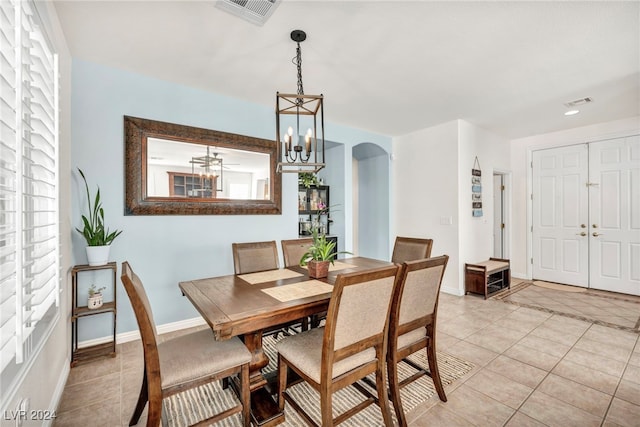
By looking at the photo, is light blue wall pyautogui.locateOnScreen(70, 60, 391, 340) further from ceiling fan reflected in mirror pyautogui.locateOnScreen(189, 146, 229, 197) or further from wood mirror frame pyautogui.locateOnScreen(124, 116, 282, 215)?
ceiling fan reflected in mirror pyautogui.locateOnScreen(189, 146, 229, 197)

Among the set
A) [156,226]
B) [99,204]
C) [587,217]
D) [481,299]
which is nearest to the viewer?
[99,204]

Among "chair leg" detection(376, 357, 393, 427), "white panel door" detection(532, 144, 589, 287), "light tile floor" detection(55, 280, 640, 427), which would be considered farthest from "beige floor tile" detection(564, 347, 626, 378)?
"white panel door" detection(532, 144, 589, 287)

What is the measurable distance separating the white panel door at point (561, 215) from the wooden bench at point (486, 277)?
3.65 ft

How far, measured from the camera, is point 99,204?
8.63 feet

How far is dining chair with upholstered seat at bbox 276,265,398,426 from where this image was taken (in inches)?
53.9

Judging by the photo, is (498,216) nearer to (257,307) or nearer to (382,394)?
(382,394)

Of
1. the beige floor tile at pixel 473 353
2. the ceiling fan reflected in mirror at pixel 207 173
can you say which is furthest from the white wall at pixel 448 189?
the ceiling fan reflected in mirror at pixel 207 173

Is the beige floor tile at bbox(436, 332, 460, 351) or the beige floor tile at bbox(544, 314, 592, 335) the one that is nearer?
the beige floor tile at bbox(436, 332, 460, 351)

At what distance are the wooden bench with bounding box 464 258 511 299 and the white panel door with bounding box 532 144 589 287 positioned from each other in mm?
1112

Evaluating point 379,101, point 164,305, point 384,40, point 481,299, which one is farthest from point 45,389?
point 481,299

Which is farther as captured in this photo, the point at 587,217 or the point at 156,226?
the point at 587,217

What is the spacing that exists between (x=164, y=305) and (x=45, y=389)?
1.36 meters

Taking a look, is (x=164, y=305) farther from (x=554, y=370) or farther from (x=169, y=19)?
(x=554, y=370)

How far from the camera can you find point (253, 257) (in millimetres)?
2707
